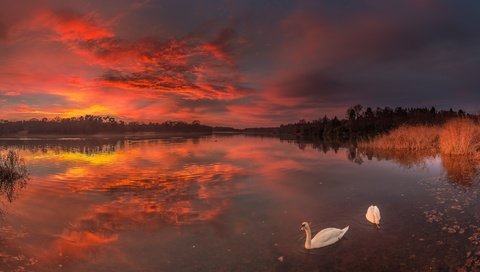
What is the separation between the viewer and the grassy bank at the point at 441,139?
29266mm

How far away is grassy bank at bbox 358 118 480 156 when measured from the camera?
A: 29.3 meters

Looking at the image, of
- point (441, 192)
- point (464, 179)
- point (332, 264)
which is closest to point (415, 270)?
point (332, 264)

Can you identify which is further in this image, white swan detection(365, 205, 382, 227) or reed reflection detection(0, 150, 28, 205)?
reed reflection detection(0, 150, 28, 205)

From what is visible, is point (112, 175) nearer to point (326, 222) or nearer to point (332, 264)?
point (326, 222)

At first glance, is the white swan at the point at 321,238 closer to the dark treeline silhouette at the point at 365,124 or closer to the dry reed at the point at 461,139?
the dry reed at the point at 461,139

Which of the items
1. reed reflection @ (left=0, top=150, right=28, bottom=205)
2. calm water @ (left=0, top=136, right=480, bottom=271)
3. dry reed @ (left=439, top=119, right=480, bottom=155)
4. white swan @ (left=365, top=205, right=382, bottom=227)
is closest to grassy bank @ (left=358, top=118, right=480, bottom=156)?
dry reed @ (left=439, top=119, right=480, bottom=155)

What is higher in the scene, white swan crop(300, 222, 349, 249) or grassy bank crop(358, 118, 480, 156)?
grassy bank crop(358, 118, 480, 156)

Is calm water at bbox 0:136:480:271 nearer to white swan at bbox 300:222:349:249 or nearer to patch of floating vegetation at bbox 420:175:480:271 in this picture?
patch of floating vegetation at bbox 420:175:480:271

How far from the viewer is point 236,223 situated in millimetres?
11508

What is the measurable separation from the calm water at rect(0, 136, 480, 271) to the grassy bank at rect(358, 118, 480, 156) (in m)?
9.43

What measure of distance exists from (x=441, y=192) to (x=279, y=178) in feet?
29.8

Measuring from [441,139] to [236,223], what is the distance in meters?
27.6

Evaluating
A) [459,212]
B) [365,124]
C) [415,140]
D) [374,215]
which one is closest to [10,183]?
[374,215]

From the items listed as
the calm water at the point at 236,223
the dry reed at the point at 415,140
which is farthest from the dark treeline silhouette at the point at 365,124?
the calm water at the point at 236,223
